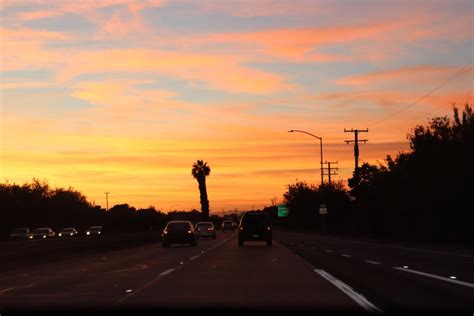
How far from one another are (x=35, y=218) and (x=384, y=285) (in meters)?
101

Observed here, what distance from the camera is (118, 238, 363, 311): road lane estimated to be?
14086 mm

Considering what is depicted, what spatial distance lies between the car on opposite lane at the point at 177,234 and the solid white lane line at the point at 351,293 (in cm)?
2654

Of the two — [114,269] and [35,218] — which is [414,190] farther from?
[35,218]

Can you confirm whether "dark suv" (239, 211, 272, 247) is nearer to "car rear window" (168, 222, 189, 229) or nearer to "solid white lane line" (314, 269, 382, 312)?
"car rear window" (168, 222, 189, 229)

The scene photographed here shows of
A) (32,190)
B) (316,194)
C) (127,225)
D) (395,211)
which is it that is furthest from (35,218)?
(395,211)

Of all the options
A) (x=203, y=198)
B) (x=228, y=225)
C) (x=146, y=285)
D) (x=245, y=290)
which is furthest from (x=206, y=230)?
(x=203, y=198)

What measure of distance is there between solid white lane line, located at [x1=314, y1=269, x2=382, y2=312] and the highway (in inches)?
0.7

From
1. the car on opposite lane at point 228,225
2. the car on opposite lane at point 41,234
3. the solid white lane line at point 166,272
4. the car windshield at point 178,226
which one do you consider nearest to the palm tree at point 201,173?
the car on opposite lane at point 228,225

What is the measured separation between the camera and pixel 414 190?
185 feet

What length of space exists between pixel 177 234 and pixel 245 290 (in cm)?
3200

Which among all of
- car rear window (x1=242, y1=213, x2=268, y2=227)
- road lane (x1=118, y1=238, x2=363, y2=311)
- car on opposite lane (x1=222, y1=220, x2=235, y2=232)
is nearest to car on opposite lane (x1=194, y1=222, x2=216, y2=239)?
car rear window (x1=242, y1=213, x2=268, y2=227)

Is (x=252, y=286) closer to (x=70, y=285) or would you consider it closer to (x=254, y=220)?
(x=70, y=285)

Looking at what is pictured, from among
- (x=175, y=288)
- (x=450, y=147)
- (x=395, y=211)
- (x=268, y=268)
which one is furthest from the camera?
(x=395, y=211)

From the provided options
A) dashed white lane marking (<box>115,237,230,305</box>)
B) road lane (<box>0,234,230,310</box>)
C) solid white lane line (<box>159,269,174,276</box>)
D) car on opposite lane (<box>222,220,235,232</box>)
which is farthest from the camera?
car on opposite lane (<box>222,220,235,232</box>)
